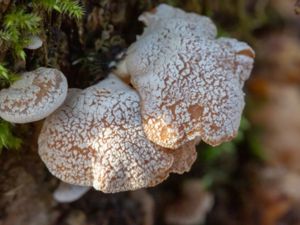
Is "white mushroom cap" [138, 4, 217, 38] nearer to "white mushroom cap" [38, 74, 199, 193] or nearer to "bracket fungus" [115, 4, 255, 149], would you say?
"bracket fungus" [115, 4, 255, 149]

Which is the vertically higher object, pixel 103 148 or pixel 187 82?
pixel 187 82

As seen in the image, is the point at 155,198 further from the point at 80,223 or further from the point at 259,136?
the point at 259,136

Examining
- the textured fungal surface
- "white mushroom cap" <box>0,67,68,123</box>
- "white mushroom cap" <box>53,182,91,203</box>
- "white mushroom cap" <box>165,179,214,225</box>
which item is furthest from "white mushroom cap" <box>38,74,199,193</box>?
"white mushroom cap" <box>165,179,214,225</box>

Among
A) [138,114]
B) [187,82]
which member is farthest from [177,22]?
[138,114]

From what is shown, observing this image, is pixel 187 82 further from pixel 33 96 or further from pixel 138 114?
pixel 33 96

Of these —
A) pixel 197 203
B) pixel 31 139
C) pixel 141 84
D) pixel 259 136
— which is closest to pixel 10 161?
pixel 31 139

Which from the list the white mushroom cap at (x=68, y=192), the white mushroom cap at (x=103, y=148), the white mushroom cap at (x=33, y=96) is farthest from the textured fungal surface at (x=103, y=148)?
the white mushroom cap at (x=68, y=192)
